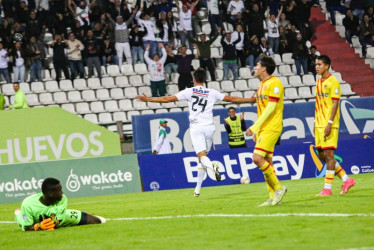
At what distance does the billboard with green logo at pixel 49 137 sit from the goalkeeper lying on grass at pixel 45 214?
1233 centimetres

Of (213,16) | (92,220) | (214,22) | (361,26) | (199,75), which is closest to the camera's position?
(92,220)

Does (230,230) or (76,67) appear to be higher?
(76,67)

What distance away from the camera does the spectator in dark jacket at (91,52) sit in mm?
29875

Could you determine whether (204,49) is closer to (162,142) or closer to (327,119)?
(162,142)

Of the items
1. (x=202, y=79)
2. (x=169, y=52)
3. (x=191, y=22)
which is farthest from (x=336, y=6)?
(x=202, y=79)

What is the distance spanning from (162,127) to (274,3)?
10943 mm

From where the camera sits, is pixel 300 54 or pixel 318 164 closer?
Result: pixel 318 164

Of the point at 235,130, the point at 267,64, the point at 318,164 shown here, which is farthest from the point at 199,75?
the point at 235,130

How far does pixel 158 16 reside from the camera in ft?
105

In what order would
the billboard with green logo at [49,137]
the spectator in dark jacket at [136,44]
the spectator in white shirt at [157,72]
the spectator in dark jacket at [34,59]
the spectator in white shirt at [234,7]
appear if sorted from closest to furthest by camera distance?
1. the billboard with green logo at [49,137]
2. the spectator in white shirt at [157,72]
3. the spectator in dark jacket at [34,59]
4. the spectator in dark jacket at [136,44]
5. the spectator in white shirt at [234,7]

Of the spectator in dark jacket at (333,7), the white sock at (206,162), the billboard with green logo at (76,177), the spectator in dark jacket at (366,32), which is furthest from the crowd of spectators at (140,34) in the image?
the white sock at (206,162)

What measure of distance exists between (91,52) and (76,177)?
9.14 metres

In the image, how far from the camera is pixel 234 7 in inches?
1331

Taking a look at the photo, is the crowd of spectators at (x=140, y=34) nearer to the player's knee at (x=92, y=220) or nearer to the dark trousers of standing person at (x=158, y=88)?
the dark trousers of standing person at (x=158, y=88)
